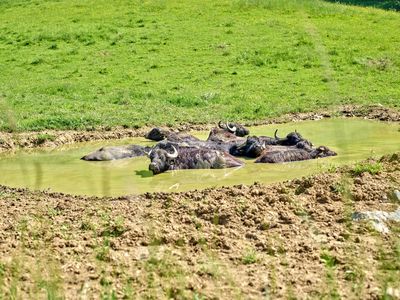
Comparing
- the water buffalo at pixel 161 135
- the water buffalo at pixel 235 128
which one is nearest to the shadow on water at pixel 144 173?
the water buffalo at pixel 161 135

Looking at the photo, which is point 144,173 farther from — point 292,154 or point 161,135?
point 161,135

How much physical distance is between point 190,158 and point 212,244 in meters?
6.02

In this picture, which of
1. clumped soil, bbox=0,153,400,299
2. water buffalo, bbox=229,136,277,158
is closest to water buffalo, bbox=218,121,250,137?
water buffalo, bbox=229,136,277,158

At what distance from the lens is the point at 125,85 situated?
2212 centimetres

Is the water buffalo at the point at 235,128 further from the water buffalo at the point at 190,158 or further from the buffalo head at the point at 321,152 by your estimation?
the buffalo head at the point at 321,152

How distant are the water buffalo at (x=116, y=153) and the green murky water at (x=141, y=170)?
0.21 meters

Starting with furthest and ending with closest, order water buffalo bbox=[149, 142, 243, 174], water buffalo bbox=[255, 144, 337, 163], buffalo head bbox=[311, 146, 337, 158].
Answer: buffalo head bbox=[311, 146, 337, 158] → water buffalo bbox=[255, 144, 337, 163] → water buffalo bbox=[149, 142, 243, 174]

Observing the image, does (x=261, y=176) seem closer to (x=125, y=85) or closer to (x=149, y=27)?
(x=125, y=85)

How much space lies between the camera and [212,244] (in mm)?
7434

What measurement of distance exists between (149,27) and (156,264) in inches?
935

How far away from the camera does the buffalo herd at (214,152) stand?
13.3 meters

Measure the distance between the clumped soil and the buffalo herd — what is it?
3136 mm

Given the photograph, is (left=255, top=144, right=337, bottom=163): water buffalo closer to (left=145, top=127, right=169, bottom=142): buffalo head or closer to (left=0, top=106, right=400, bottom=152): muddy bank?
(left=145, top=127, right=169, bottom=142): buffalo head

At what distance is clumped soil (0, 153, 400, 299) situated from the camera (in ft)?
20.4
